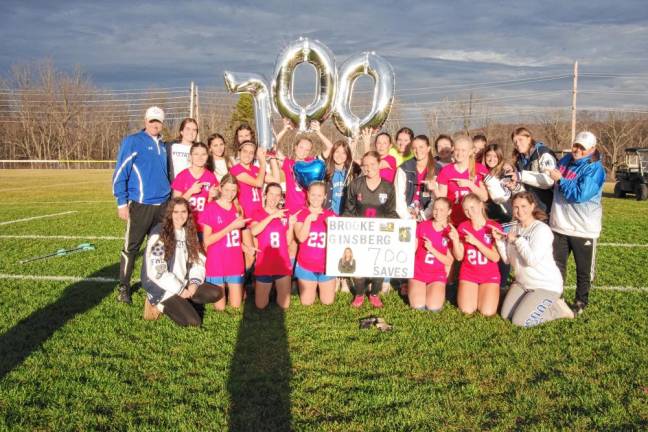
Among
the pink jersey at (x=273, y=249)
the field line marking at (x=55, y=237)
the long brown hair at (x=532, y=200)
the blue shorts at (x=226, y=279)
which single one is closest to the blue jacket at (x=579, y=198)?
the long brown hair at (x=532, y=200)

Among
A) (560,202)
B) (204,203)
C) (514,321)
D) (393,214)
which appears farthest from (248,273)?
(560,202)

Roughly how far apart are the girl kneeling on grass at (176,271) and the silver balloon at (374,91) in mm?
2326

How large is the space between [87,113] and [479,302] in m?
68.8

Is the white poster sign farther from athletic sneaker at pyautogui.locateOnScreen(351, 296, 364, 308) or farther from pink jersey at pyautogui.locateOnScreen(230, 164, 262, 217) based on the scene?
pink jersey at pyautogui.locateOnScreen(230, 164, 262, 217)

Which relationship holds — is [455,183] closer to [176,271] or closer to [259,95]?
[259,95]

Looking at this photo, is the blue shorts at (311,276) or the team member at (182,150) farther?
the team member at (182,150)

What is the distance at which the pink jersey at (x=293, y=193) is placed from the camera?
19.6ft

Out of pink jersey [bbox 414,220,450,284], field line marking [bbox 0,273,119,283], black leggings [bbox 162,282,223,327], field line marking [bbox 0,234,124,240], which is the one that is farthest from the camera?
field line marking [bbox 0,234,124,240]

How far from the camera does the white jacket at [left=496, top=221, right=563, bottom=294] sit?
16.1ft

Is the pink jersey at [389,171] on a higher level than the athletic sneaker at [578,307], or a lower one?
higher

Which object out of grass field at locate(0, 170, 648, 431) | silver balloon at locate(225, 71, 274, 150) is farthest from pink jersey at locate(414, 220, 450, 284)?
silver balloon at locate(225, 71, 274, 150)

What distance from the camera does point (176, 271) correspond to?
16.5ft

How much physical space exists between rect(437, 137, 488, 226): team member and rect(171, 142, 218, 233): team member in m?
2.60

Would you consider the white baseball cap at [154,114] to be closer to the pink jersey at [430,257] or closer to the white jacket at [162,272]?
the white jacket at [162,272]
